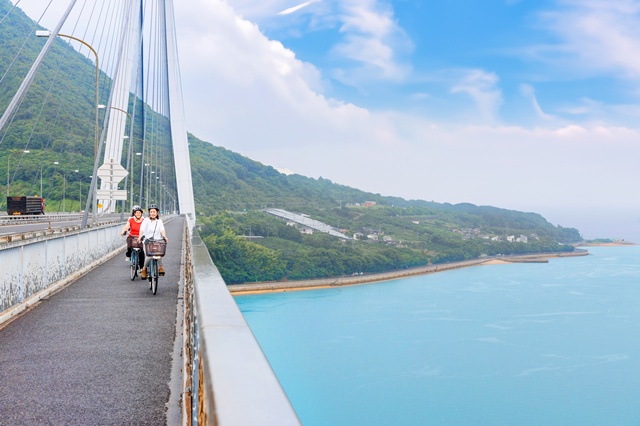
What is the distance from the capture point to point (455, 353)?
54.1m

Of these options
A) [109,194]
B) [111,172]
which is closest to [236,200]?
[109,194]

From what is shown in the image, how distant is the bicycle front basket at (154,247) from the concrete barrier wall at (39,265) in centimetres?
155

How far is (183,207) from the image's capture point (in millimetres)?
51000

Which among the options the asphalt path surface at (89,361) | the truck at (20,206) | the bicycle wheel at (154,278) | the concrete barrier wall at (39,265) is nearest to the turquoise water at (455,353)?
the concrete barrier wall at (39,265)

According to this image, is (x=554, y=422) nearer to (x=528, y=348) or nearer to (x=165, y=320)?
(x=528, y=348)

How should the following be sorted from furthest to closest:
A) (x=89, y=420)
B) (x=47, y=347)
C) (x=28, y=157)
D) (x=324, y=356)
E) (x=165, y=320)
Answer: (x=324, y=356), (x=28, y=157), (x=165, y=320), (x=47, y=347), (x=89, y=420)

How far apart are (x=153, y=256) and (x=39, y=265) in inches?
63.9

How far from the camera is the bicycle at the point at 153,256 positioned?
365 inches

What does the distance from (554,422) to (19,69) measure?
1690 inches

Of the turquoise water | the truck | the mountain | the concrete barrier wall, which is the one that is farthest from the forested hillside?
the concrete barrier wall

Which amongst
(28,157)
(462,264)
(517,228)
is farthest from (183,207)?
(517,228)

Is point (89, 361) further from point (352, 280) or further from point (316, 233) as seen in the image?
point (316, 233)

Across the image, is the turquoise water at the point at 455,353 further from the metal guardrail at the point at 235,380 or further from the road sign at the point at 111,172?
the metal guardrail at the point at 235,380

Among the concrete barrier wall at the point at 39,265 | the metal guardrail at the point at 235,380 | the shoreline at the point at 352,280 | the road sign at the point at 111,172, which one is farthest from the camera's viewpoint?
the shoreline at the point at 352,280
